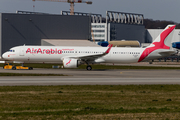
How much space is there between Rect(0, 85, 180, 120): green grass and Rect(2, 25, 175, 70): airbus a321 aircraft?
76.7 ft

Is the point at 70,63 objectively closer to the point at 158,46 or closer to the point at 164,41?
the point at 158,46

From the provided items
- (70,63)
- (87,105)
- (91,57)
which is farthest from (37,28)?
(87,105)

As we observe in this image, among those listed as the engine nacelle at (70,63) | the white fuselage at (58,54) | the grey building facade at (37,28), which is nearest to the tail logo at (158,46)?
the white fuselage at (58,54)

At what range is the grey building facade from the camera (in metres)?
74.0

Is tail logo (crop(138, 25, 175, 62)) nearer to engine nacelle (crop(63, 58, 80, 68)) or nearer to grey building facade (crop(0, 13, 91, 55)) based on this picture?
engine nacelle (crop(63, 58, 80, 68))

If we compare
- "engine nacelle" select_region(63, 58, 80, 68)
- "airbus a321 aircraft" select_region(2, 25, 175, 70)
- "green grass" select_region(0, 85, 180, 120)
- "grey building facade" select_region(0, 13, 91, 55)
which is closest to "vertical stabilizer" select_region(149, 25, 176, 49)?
"airbus a321 aircraft" select_region(2, 25, 175, 70)

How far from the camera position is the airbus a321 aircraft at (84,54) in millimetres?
42594

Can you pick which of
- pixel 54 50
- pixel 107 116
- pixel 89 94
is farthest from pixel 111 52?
pixel 107 116

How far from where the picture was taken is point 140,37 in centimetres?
14788

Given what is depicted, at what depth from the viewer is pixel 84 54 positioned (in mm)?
44188

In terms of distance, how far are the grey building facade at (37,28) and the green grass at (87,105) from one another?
5823 cm

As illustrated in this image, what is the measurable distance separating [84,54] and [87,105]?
30102mm

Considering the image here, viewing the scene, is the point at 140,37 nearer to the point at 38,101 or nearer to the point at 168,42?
the point at 168,42

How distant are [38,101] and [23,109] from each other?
216 centimetres
